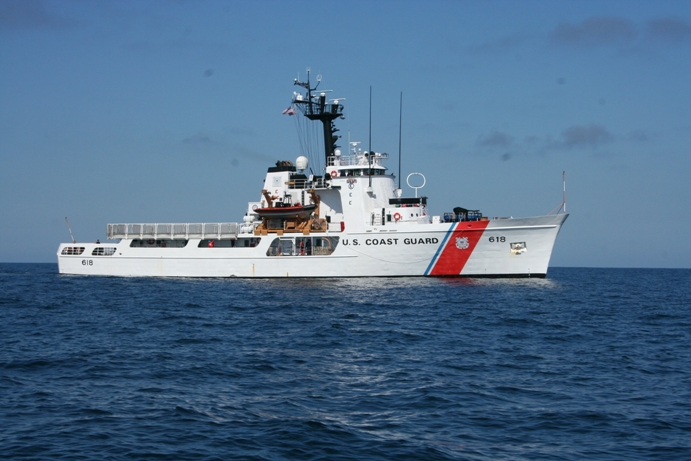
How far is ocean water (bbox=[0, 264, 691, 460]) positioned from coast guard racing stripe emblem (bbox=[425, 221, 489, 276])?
1093 cm

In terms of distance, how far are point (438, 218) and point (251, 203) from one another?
43.4 feet

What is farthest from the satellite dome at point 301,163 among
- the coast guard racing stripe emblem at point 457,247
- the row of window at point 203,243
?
the coast guard racing stripe emblem at point 457,247

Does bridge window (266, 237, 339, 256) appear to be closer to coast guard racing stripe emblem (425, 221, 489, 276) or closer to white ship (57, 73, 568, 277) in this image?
white ship (57, 73, 568, 277)

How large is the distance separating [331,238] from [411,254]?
5.09 meters

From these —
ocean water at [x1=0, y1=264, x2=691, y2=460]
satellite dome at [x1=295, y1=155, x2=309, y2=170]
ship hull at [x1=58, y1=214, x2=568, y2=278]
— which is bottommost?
ocean water at [x1=0, y1=264, x2=691, y2=460]

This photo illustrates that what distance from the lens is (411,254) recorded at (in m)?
40.4

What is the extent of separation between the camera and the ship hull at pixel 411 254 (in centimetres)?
3928

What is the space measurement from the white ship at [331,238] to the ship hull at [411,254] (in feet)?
0.19

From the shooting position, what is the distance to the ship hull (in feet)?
129

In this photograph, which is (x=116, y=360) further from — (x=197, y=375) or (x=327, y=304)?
(x=327, y=304)

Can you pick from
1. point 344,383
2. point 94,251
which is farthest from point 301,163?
point 344,383

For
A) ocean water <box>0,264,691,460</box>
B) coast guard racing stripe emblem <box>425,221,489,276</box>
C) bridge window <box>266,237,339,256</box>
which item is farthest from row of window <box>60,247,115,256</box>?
coast guard racing stripe emblem <box>425,221,489,276</box>

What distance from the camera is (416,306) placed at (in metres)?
28.4

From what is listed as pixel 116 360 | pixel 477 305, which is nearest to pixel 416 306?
pixel 477 305
